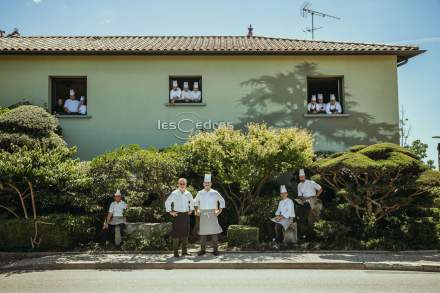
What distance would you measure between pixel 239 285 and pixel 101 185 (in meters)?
6.04

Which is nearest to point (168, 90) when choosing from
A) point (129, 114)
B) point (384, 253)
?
point (129, 114)

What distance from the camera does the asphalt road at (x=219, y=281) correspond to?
7.55 meters

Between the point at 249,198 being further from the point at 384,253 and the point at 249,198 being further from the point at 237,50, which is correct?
the point at 237,50

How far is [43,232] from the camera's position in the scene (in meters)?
11.9

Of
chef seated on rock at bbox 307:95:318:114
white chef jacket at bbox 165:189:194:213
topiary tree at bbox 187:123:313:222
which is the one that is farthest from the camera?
chef seated on rock at bbox 307:95:318:114

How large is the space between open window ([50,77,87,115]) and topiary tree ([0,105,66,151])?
252 cm

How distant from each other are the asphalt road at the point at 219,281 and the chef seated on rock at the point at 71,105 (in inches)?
354

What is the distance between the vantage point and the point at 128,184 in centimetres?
1238

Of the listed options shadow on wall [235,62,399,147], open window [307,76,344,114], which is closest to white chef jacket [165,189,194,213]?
shadow on wall [235,62,399,147]

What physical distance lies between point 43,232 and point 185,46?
9.39 meters

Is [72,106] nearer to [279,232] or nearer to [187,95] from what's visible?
[187,95]

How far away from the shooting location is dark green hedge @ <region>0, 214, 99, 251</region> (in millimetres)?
11797

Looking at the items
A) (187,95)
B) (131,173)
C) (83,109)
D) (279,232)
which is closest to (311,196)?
(279,232)

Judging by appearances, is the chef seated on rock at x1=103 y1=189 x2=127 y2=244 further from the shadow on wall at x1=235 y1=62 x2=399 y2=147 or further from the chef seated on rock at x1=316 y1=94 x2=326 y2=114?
the chef seated on rock at x1=316 y1=94 x2=326 y2=114
